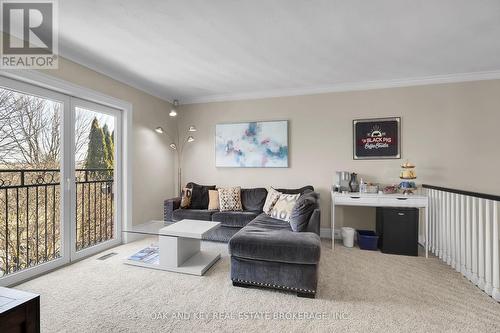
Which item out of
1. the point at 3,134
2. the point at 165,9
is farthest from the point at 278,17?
the point at 3,134

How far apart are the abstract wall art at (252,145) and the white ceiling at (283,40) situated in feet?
2.67

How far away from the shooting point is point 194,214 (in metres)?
3.63

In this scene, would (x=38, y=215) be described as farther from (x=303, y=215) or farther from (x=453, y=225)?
(x=453, y=225)

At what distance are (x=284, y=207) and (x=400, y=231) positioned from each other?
160 cm

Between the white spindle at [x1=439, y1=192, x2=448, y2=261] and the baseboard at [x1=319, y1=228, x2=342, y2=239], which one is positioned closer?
the white spindle at [x1=439, y1=192, x2=448, y2=261]

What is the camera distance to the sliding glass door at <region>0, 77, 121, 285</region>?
2291 millimetres

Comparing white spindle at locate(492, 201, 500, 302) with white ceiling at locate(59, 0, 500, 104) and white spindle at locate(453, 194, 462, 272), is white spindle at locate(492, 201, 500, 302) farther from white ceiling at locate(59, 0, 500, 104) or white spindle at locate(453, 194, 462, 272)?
white ceiling at locate(59, 0, 500, 104)

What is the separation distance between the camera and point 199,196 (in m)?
4.13

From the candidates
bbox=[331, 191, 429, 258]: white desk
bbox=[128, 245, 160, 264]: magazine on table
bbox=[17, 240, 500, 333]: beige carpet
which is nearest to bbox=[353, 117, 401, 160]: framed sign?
bbox=[331, 191, 429, 258]: white desk

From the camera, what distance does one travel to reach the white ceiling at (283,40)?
195cm

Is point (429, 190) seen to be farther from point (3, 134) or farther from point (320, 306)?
point (3, 134)

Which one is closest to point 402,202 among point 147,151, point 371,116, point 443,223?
point 443,223

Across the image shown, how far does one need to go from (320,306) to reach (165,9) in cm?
287

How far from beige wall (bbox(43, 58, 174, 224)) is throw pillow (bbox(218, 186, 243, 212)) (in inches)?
48.8
